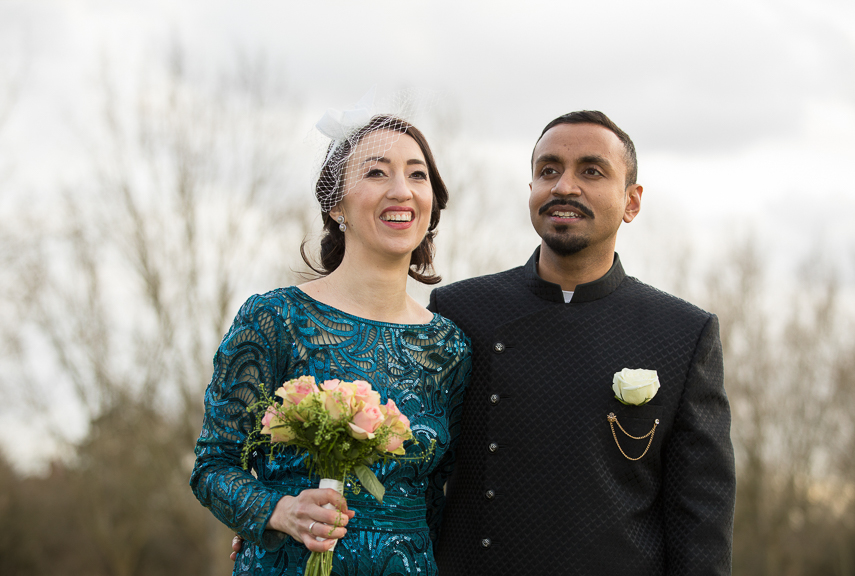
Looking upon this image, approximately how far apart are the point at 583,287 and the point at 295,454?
1.37m

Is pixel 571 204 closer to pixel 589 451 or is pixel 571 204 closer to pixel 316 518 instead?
pixel 589 451

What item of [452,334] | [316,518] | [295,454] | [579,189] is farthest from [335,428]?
[579,189]

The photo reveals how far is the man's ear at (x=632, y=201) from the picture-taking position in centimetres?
347

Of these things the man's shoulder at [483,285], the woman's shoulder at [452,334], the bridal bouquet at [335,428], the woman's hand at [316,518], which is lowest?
the woman's hand at [316,518]

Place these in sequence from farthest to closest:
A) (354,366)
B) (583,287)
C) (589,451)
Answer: (583,287) < (589,451) < (354,366)

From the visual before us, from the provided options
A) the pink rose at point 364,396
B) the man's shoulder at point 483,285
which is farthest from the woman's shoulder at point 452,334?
the pink rose at point 364,396

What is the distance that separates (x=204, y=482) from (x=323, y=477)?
0.47 meters

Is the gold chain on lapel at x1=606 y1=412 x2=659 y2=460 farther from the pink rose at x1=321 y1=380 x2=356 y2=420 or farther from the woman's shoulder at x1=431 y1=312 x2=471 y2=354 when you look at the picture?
the pink rose at x1=321 y1=380 x2=356 y2=420

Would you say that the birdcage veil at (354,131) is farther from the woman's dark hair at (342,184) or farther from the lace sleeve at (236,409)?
the lace sleeve at (236,409)

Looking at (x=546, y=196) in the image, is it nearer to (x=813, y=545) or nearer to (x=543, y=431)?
(x=543, y=431)

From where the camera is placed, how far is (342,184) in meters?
3.16

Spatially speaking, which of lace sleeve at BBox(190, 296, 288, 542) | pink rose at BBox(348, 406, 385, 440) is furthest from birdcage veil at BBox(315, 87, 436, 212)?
pink rose at BBox(348, 406, 385, 440)

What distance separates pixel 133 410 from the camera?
16.2 metres

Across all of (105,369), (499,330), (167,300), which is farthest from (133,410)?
(499,330)
